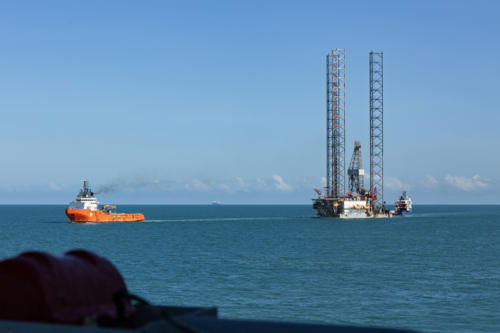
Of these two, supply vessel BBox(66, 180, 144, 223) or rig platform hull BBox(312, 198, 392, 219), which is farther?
rig platform hull BBox(312, 198, 392, 219)

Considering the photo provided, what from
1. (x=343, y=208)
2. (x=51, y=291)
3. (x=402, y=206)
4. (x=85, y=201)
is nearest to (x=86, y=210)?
(x=85, y=201)

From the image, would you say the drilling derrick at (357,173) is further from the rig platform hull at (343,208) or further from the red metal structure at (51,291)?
the red metal structure at (51,291)

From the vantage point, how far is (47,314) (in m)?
6.37

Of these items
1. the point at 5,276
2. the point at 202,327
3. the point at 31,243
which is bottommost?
the point at 31,243

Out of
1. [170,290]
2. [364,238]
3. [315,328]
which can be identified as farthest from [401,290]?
[364,238]

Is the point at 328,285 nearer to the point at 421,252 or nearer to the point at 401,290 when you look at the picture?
the point at 401,290

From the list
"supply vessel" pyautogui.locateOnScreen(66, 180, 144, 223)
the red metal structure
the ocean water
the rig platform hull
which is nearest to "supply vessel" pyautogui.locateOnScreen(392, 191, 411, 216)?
the rig platform hull

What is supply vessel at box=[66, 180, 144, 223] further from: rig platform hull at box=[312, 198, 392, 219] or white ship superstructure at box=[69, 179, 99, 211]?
rig platform hull at box=[312, 198, 392, 219]

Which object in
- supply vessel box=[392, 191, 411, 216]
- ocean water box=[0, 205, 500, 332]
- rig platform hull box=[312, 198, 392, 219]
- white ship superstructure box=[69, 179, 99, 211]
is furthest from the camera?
supply vessel box=[392, 191, 411, 216]

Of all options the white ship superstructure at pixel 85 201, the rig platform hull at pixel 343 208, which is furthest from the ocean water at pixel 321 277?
the rig platform hull at pixel 343 208

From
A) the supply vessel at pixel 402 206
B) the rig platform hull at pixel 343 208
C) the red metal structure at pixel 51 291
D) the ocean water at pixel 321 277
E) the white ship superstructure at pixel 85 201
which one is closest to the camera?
the red metal structure at pixel 51 291

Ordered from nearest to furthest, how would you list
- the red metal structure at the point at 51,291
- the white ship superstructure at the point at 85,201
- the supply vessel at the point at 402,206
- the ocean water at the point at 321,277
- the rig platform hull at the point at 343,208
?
the red metal structure at the point at 51,291 < the ocean water at the point at 321,277 < the white ship superstructure at the point at 85,201 < the rig platform hull at the point at 343,208 < the supply vessel at the point at 402,206

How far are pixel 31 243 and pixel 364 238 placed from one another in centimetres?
5496

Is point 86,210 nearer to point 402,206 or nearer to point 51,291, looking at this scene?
point 51,291
